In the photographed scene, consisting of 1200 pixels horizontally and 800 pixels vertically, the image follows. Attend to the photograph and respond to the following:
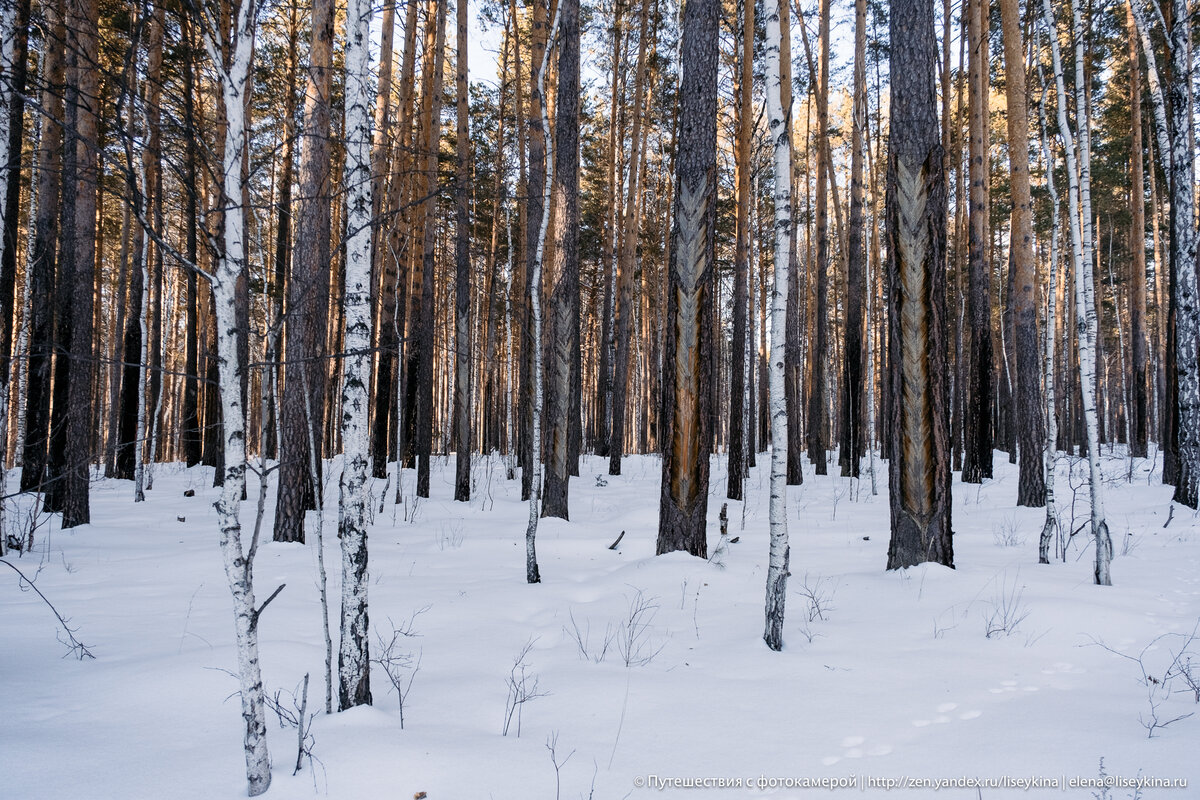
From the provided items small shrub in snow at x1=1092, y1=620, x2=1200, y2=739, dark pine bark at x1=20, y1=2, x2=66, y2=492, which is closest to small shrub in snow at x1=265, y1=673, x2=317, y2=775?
small shrub in snow at x1=1092, y1=620, x2=1200, y2=739

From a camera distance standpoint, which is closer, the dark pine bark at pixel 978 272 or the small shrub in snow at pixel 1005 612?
the small shrub in snow at pixel 1005 612

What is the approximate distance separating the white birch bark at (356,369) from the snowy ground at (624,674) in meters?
0.33

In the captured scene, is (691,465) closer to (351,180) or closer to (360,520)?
(360,520)

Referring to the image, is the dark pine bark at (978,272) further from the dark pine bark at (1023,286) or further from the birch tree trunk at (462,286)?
the birch tree trunk at (462,286)

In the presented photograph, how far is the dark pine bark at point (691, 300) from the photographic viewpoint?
5.77m

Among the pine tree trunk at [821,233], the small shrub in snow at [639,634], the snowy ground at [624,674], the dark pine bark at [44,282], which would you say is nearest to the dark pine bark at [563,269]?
the snowy ground at [624,674]

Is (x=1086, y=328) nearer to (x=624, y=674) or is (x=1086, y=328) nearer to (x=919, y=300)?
(x=919, y=300)

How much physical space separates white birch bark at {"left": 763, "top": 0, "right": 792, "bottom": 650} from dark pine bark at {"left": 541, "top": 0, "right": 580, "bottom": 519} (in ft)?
15.2

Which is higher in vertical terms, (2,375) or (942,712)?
(2,375)

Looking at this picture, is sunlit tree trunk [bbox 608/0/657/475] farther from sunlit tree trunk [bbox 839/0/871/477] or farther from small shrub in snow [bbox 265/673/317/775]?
small shrub in snow [bbox 265/673/317/775]

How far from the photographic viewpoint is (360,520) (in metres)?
2.92

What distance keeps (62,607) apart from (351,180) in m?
4.05

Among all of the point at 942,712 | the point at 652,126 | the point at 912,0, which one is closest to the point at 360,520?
the point at 942,712

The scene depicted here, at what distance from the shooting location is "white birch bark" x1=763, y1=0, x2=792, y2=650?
3682 mm
